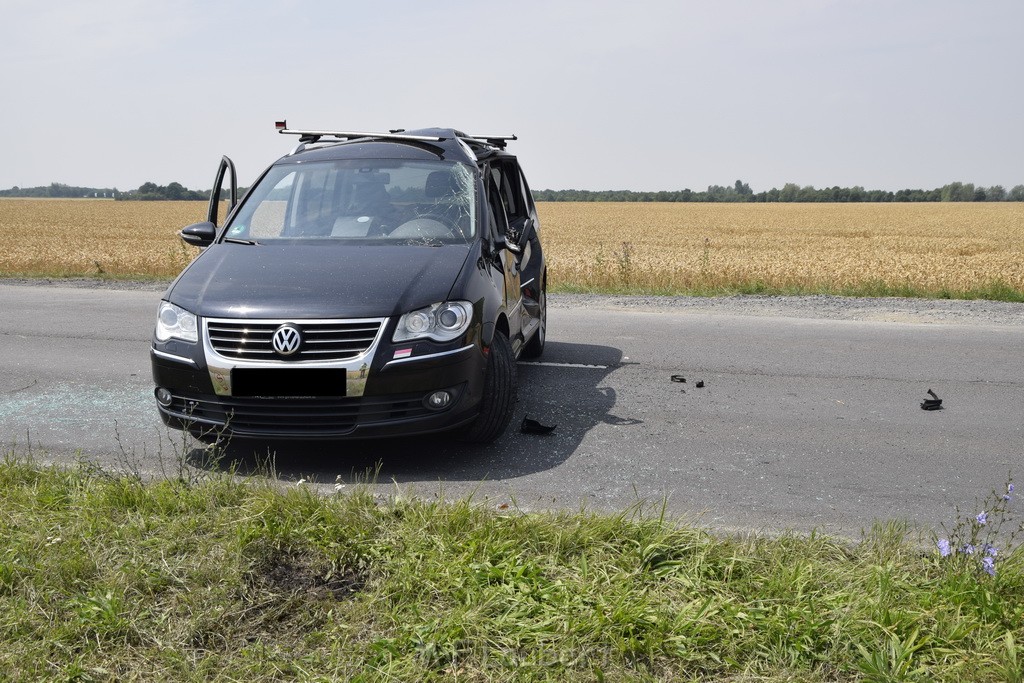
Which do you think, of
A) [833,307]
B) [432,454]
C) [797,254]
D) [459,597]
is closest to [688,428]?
[432,454]

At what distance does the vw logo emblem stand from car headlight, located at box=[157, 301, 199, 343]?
53cm

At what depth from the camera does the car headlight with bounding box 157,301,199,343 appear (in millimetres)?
5281

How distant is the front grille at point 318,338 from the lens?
16.6ft

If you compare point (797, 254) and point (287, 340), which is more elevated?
point (287, 340)

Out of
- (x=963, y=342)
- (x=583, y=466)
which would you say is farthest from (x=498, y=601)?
(x=963, y=342)

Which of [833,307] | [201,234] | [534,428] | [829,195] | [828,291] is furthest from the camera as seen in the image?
[829,195]

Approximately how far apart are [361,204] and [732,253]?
2647cm

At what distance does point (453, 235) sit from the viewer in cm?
621

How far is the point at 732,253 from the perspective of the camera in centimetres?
3159

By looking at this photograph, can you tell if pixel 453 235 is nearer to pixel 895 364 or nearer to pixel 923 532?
pixel 923 532

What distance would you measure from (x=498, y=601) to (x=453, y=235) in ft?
10.7

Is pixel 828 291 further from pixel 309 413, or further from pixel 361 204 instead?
pixel 309 413

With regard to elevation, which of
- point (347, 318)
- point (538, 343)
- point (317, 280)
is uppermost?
point (317, 280)

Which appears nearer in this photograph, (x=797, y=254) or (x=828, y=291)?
(x=828, y=291)
